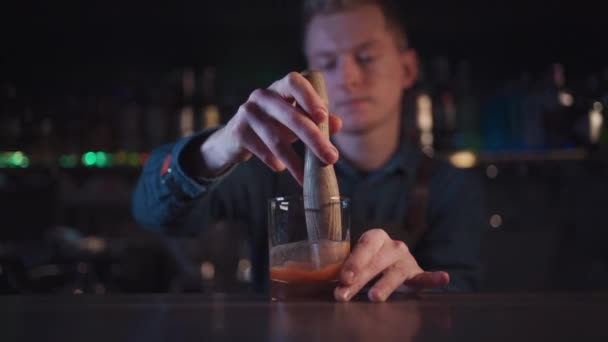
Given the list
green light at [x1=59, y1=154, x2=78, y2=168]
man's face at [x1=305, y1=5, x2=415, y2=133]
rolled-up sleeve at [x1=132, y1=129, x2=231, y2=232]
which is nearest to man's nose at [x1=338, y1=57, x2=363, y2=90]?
man's face at [x1=305, y1=5, x2=415, y2=133]

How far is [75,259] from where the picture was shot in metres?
1.59

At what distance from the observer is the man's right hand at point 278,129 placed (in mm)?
511

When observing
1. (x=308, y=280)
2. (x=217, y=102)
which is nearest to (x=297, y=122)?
(x=308, y=280)

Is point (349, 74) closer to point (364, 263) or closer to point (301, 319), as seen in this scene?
point (364, 263)

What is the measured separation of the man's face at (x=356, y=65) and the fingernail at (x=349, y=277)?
0.72m

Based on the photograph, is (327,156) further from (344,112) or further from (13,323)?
(344,112)

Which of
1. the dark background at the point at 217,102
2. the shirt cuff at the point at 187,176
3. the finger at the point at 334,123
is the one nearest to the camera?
the finger at the point at 334,123

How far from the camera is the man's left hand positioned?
0.48 meters

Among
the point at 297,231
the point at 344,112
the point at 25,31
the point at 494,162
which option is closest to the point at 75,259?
the point at 25,31

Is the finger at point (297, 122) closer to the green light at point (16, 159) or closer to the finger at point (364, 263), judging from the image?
the finger at point (364, 263)

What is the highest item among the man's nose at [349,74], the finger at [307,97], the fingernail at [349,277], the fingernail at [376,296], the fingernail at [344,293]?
the man's nose at [349,74]

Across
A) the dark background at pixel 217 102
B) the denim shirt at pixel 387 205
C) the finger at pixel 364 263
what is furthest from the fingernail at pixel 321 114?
the dark background at pixel 217 102

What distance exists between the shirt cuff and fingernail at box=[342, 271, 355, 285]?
0.33 m

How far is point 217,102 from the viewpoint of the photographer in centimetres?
174
